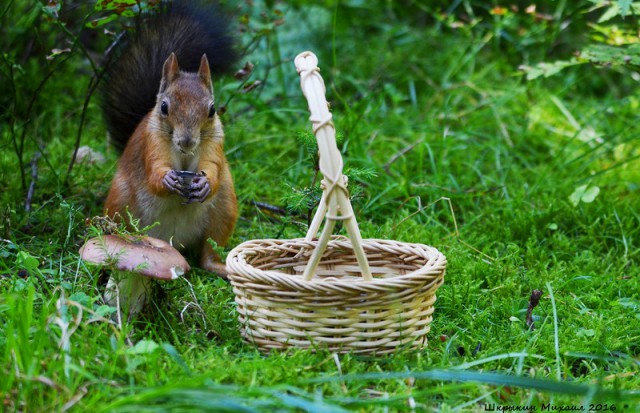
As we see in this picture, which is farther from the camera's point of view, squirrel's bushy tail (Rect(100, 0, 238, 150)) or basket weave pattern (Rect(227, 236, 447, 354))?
squirrel's bushy tail (Rect(100, 0, 238, 150))

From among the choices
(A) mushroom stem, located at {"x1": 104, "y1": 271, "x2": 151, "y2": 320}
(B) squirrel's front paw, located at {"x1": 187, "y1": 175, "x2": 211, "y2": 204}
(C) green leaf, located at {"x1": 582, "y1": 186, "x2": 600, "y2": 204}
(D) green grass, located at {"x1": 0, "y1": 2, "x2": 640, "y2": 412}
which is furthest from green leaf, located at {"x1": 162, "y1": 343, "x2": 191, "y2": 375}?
(C) green leaf, located at {"x1": 582, "y1": 186, "x2": 600, "y2": 204}

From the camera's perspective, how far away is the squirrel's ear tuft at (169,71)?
126 inches

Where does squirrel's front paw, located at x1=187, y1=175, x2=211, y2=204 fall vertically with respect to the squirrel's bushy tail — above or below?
below

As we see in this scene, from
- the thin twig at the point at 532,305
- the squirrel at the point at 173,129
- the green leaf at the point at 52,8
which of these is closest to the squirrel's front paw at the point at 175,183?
the squirrel at the point at 173,129

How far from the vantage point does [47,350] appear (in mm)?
2193

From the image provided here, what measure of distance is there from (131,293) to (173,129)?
77cm

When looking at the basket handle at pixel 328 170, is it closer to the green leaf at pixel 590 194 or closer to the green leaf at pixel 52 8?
the green leaf at pixel 52 8

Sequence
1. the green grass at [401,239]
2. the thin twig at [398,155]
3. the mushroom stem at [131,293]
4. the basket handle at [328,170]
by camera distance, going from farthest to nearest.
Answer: the thin twig at [398,155] < the mushroom stem at [131,293] < the basket handle at [328,170] < the green grass at [401,239]

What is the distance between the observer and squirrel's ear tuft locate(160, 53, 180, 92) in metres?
3.19

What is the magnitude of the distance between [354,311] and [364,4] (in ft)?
15.4

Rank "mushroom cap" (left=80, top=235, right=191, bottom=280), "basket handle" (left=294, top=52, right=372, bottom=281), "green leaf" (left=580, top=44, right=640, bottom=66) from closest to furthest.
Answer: "basket handle" (left=294, top=52, right=372, bottom=281)
"mushroom cap" (left=80, top=235, right=191, bottom=280)
"green leaf" (left=580, top=44, right=640, bottom=66)

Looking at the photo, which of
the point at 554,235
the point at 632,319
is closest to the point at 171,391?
the point at 632,319

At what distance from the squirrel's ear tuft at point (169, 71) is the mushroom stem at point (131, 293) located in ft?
3.14

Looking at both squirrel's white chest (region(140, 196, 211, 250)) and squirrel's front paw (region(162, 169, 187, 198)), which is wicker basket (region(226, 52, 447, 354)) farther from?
squirrel's white chest (region(140, 196, 211, 250))
